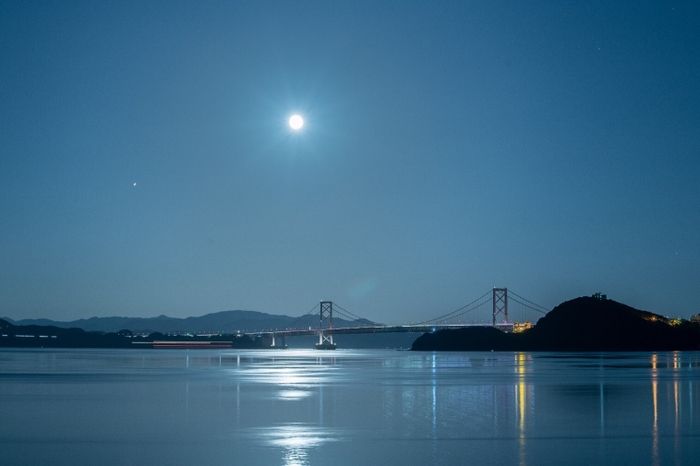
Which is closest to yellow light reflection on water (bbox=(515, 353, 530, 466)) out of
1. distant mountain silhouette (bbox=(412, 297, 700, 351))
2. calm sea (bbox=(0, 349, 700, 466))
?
calm sea (bbox=(0, 349, 700, 466))

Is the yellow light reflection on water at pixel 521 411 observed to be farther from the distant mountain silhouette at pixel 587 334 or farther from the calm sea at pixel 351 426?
the distant mountain silhouette at pixel 587 334

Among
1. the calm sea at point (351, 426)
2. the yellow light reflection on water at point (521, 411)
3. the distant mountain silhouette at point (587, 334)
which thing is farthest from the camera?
the distant mountain silhouette at point (587, 334)

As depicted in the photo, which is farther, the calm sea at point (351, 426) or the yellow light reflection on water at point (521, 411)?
the yellow light reflection on water at point (521, 411)

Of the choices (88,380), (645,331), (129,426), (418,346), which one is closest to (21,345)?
(418,346)

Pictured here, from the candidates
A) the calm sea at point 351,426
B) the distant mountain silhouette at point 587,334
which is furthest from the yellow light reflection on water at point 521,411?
the distant mountain silhouette at point 587,334

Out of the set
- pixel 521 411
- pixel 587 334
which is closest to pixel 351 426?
pixel 521 411

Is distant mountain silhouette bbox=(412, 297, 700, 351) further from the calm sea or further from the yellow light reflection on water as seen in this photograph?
the calm sea

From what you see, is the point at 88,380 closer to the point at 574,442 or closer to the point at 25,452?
the point at 25,452

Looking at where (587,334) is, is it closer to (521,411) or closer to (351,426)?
(521,411)
